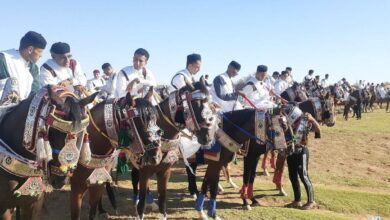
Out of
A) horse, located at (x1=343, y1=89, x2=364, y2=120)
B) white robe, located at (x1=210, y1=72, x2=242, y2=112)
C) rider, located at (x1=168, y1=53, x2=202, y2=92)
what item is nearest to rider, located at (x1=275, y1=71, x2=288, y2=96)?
white robe, located at (x1=210, y1=72, x2=242, y2=112)

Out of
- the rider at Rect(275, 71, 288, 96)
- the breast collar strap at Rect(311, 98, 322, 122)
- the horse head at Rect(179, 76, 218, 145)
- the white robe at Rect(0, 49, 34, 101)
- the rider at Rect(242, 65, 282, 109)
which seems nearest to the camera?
the white robe at Rect(0, 49, 34, 101)

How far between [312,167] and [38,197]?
37.7 ft

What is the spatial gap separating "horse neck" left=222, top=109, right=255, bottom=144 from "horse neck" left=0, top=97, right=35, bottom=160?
4.85m

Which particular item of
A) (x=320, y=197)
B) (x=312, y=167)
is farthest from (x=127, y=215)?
(x=312, y=167)

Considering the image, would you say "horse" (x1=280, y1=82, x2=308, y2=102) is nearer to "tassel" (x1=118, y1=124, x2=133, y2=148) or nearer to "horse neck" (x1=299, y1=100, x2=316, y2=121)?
"horse neck" (x1=299, y1=100, x2=316, y2=121)

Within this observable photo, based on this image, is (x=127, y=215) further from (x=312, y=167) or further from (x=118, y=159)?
(x=312, y=167)

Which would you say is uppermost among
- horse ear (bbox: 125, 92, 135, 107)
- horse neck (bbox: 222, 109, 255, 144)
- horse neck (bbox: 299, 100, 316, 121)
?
horse ear (bbox: 125, 92, 135, 107)

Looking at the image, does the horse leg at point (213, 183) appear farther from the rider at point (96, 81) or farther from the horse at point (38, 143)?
the rider at point (96, 81)

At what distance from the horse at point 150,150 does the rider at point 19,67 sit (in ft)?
3.94

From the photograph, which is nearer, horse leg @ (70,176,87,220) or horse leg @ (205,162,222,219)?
horse leg @ (70,176,87,220)

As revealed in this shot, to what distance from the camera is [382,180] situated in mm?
12438

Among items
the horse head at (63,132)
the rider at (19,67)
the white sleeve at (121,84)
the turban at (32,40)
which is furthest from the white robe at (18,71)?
the white sleeve at (121,84)

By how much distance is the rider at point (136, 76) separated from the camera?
749cm

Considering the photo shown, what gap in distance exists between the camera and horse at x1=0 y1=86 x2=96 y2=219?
336cm
